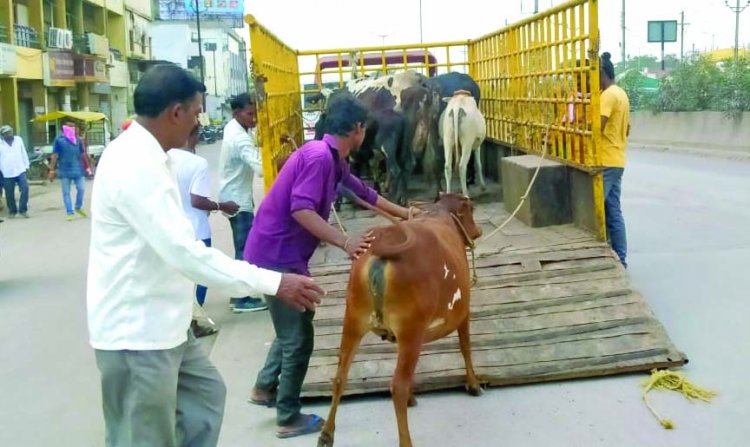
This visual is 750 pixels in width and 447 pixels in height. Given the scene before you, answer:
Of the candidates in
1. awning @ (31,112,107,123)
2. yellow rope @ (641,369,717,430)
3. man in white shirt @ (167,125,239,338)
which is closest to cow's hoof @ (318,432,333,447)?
yellow rope @ (641,369,717,430)

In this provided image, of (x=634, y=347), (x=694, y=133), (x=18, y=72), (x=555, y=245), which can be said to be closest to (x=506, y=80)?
(x=555, y=245)

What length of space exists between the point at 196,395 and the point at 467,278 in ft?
6.42

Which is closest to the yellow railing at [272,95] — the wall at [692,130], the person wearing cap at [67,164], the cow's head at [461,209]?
the cow's head at [461,209]

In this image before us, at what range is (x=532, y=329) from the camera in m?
5.55

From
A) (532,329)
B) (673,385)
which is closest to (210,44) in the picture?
(532,329)

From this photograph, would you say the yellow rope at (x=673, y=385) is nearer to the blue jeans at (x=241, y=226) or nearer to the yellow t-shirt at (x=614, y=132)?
the yellow t-shirt at (x=614, y=132)

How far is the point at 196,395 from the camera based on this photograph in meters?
3.24

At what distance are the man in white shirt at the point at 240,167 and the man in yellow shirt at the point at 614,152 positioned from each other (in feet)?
9.56

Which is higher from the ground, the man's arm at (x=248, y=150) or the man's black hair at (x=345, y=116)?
the man's black hair at (x=345, y=116)

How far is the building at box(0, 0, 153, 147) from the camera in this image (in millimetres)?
26500

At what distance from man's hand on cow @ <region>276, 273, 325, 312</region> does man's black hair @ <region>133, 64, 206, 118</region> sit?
714 mm

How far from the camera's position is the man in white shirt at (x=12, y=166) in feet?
50.4

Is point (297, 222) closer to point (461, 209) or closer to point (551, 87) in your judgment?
point (461, 209)

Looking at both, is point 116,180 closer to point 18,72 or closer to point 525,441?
point 525,441
